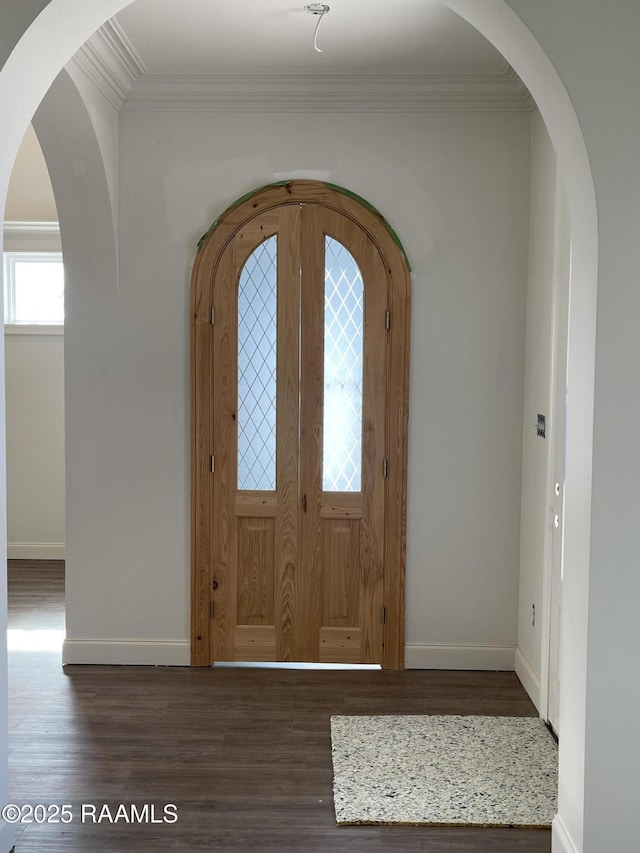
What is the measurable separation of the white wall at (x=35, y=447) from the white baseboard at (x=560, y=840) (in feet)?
15.4

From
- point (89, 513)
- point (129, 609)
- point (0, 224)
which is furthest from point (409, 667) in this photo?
point (0, 224)

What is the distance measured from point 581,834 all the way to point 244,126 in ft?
10.6

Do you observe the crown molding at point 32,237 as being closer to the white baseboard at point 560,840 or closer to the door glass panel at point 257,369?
the door glass panel at point 257,369

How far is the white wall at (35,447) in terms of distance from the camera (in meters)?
6.50

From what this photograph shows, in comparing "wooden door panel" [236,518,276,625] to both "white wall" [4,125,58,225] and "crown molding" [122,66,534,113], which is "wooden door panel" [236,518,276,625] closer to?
"crown molding" [122,66,534,113]

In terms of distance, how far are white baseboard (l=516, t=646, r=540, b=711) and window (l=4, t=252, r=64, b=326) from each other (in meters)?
4.17

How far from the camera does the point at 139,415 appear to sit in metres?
4.28

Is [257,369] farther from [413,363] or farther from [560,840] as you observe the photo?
[560,840]

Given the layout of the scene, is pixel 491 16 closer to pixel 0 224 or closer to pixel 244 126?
pixel 0 224

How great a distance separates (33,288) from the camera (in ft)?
21.9

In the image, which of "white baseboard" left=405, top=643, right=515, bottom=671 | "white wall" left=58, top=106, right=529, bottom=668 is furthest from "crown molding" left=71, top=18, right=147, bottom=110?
"white baseboard" left=405, top=643, right=515, bottom=671

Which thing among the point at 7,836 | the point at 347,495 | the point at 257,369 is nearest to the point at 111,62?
the point at 257,369

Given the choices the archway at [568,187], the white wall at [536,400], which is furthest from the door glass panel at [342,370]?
the archway at [568,187]

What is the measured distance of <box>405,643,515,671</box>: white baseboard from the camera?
4285 mm
